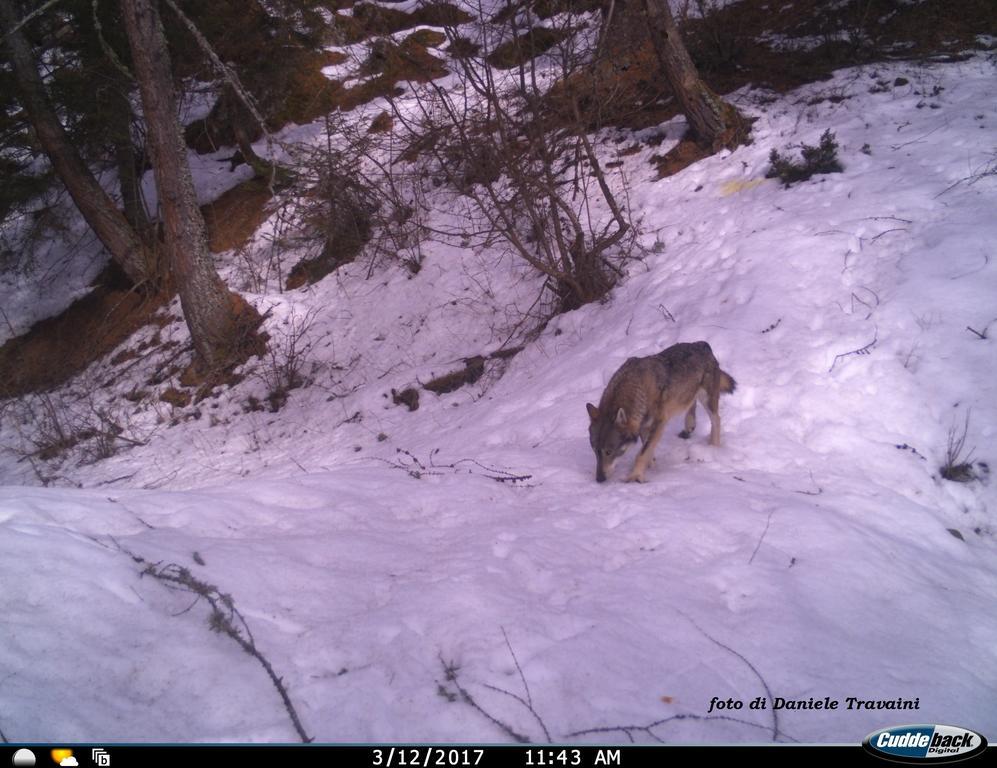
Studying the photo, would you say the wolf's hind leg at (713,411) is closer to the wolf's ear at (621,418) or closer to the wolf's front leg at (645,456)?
the wolf's front leg at (645,456)

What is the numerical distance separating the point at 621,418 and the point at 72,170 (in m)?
15.4

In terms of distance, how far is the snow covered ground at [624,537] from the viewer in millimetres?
2564

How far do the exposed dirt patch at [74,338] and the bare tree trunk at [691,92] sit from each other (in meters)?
13.3

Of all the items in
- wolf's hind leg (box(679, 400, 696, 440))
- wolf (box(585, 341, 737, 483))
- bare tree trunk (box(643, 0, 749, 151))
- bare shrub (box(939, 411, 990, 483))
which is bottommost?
bare shrub (box(939, 411, 990, 483))

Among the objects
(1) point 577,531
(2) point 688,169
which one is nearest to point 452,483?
(1) point 577,531

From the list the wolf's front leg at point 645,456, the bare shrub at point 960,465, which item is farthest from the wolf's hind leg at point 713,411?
the bare shrub at point 960,465

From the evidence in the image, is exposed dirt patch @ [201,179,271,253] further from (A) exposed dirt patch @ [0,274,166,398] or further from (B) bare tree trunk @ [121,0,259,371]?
(B) bare tree trunk @ [121,0,259,371]

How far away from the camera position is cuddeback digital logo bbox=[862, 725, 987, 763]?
98.7 inches

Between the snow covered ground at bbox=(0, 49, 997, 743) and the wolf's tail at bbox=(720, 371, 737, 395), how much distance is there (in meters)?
0.29

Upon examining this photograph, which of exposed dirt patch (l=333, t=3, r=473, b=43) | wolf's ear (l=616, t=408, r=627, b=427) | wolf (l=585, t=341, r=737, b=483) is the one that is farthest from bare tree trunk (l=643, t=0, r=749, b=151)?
wolf's ear (l=616, t=408, r=627, b=427)

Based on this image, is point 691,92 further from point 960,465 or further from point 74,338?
point 74,338

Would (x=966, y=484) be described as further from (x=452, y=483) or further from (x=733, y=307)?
(x=452, y=483)

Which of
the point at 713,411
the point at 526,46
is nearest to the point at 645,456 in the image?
the point at 713,411

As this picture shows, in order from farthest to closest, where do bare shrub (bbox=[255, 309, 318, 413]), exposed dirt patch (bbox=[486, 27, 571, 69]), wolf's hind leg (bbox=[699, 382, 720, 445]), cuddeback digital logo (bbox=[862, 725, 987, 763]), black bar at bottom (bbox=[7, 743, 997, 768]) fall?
bare shrub (bbox=[255, 309, 318, 413]), exposed dirt patch (bbox=[486, 27, 571, 69]), wolf's hind leg (bbox=[699, 382, 720, 445]), cuddeback digital logo (bbox=[862, 725, 987, 763]), black bar at bottom (bbox=[7, 743, 997, 768])
